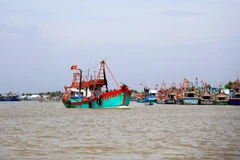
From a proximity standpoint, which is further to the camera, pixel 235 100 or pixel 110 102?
pixel 235 100

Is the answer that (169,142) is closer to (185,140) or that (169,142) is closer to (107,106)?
(185,140)

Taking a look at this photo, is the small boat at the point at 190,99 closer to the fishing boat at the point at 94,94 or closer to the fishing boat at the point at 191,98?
the fishing boat at the point at 191,98

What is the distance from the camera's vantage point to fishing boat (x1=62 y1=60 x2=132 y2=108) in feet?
216

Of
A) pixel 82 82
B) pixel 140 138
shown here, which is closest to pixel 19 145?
pixel 140 138

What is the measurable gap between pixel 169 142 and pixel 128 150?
12.5 feet

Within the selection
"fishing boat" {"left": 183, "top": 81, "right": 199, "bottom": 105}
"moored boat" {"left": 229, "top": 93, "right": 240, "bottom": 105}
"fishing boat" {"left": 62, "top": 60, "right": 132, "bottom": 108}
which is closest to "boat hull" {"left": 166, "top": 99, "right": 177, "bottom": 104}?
"fishing boat" {"left": 183, "top": 81, "right": 199, "bottom": 105}

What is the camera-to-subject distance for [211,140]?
78.3 feet

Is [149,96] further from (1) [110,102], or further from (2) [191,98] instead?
(1) [110,102]

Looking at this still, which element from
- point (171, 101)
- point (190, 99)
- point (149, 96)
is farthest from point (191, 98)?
point (149, 96)

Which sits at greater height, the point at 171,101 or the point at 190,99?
the point at 190,99

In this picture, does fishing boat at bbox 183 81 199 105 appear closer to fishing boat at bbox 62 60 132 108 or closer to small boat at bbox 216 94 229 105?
small boat at bbox 216 94 229 105

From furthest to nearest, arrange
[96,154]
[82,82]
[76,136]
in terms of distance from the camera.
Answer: [82,82]
[76,136]
[96,154]

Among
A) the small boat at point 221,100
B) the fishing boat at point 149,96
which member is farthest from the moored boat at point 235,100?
the fishing boat at point 149,96

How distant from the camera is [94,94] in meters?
72.1
